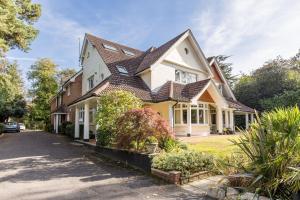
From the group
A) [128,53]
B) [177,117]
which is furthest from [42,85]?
[177,117]

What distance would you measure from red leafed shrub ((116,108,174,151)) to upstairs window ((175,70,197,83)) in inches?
505

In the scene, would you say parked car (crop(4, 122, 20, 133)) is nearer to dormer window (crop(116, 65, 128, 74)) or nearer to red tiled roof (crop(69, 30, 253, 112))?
red tiled roof (crop(69, 30, 253, 112))

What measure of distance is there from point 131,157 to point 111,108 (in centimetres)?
328

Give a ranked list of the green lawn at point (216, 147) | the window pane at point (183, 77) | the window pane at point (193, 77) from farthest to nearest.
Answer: the window pane at point (193, 77) < the window pane at point (183, 77) < the green lawn at point (216, 147)

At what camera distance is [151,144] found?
9.04 metres

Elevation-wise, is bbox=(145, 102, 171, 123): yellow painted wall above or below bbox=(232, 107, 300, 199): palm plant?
above

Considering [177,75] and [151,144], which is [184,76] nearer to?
A: [177,75]

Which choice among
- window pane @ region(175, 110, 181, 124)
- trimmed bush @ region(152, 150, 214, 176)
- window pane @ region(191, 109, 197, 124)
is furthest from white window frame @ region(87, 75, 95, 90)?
trimmed bush @ region(152, 150, 214, 176)

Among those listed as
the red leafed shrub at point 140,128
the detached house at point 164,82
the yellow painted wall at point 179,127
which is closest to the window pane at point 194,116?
the detached house at point 164,82

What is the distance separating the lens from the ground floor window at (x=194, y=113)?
20.1 m

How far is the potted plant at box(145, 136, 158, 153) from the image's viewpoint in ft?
29.4

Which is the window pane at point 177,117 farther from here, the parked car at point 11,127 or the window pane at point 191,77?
the parked car at point 11,127

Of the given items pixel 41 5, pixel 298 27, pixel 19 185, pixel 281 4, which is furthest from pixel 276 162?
pixel 41 5

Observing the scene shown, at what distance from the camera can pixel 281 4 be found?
11.3 meters
